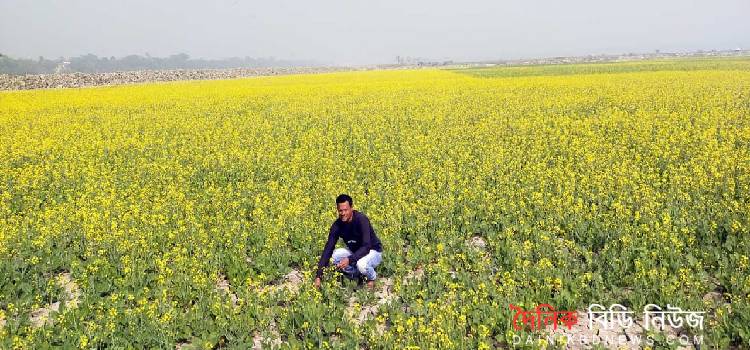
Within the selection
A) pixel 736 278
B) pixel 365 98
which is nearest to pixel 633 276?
pixel 736 278

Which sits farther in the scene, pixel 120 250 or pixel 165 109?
pixel 165 109

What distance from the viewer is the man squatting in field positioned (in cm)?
725

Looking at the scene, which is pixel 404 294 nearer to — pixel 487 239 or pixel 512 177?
pixel 487 239

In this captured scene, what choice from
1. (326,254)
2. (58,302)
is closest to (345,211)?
(326,254)

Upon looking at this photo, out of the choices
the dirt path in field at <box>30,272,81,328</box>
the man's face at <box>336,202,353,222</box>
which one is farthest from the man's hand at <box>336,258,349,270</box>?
the dirt path in field at <box>30,272,81,328</box>

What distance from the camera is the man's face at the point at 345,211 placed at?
23.2 ft

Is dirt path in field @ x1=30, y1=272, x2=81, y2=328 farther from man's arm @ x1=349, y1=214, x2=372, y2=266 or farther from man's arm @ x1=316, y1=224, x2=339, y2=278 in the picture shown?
man's arm @ x1=349, y1=214, x2=372, y2=266

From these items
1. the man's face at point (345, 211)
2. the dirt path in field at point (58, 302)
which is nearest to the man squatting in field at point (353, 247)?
the man's face at point (345, 211)

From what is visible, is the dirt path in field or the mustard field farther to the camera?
the dirt path in field

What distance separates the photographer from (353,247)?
25.2ft

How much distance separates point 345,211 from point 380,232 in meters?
2.10

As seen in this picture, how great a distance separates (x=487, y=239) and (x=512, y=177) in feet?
11.9

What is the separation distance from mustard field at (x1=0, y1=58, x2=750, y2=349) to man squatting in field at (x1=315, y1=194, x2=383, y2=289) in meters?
0.27

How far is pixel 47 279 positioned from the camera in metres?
7.93
